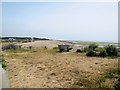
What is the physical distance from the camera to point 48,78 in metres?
13.3

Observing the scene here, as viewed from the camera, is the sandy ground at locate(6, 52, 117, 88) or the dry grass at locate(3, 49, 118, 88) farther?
the sandy ground at locate(6, 52, 117, 88)

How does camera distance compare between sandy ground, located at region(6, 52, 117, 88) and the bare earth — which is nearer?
the bare earth

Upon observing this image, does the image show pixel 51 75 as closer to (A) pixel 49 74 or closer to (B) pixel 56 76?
(A) pixel 49 74

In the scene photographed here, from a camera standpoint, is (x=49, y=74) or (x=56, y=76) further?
(x=49, y=74)

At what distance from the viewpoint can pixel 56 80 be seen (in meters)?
12.8

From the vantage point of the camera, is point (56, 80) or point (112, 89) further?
point (56, 80)

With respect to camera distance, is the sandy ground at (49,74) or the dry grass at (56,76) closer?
the dry grass at (56,76)

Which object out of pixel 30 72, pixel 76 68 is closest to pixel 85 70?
pixel 76 68

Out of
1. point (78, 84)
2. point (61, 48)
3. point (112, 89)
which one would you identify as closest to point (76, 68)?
point (78, 84)

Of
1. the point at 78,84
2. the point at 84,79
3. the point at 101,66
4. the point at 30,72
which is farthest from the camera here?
the point at 101,66

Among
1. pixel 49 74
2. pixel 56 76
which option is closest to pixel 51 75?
pixel 49 74

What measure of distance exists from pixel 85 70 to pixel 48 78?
2598 mm

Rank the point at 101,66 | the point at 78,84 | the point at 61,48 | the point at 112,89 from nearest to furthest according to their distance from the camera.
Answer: the point at 112,89 → the point at 78,84 → the point at 101,66 → the point at 61,48

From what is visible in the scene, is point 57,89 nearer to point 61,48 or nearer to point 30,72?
point 30,72
